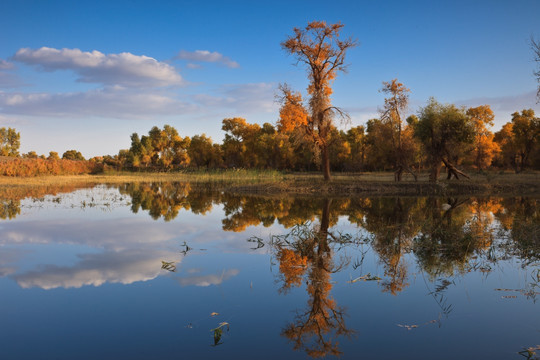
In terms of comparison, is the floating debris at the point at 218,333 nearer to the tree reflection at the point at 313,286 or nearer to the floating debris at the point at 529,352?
the tree reflection at the point at 313,286

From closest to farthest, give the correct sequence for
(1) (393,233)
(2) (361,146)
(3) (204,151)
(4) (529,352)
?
(4) (529,352) < (1) (393,233) < (2) (361,146) < (3) (204,151)

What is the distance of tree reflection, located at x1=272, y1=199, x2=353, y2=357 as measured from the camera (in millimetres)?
5051

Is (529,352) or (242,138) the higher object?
(242,138)

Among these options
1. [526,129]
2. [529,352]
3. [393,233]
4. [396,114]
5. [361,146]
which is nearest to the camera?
[529,352]

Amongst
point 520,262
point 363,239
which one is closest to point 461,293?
point 520,262

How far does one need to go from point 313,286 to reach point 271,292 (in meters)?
0.76

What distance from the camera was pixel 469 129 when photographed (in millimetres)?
29984

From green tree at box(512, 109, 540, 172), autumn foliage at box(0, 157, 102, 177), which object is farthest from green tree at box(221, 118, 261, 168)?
green tree at box(512, 109, 540, 172)

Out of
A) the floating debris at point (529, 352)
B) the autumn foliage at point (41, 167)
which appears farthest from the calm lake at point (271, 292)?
the autumn foliage at point (41, 167)

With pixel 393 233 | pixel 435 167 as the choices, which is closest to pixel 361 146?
pixel 435 167

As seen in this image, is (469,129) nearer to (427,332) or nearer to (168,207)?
(168,207)

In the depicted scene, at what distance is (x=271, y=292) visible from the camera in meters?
6.82

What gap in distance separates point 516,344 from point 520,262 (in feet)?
15.7

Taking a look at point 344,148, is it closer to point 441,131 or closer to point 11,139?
point 441,131
